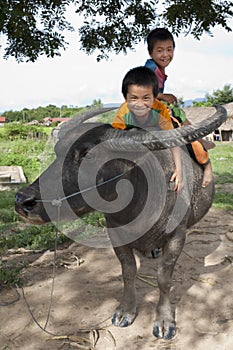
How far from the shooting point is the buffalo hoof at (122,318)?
116 inches

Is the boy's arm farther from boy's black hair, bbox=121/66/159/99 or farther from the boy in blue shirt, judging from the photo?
the boy in blue shirt

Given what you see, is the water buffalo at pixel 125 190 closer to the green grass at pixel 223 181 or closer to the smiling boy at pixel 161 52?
the smiling boy at pixel 161 52

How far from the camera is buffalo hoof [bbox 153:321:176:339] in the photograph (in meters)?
2.79

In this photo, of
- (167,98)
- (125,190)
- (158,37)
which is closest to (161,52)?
(158,37)

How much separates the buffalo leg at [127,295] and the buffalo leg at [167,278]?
22 cm

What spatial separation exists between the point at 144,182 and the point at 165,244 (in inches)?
23.0

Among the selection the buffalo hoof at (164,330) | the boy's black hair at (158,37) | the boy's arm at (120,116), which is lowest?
the buffalo hoof at (164,330)

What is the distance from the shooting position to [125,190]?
8.17 ft

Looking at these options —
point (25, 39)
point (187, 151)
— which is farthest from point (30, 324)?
point (25, 39)

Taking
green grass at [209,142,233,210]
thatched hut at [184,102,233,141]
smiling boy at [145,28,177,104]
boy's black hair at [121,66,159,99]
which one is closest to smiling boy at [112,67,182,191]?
boy's black hair at [121,66,159,99]

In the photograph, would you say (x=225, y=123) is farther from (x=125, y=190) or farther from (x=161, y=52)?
(x=125, y=190)

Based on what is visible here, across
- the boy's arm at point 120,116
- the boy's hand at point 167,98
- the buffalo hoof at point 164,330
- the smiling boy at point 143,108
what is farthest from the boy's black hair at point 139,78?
the buffalo hoof at point 164,330

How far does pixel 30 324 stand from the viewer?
2.95m

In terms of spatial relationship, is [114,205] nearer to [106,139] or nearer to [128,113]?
[106,139]
